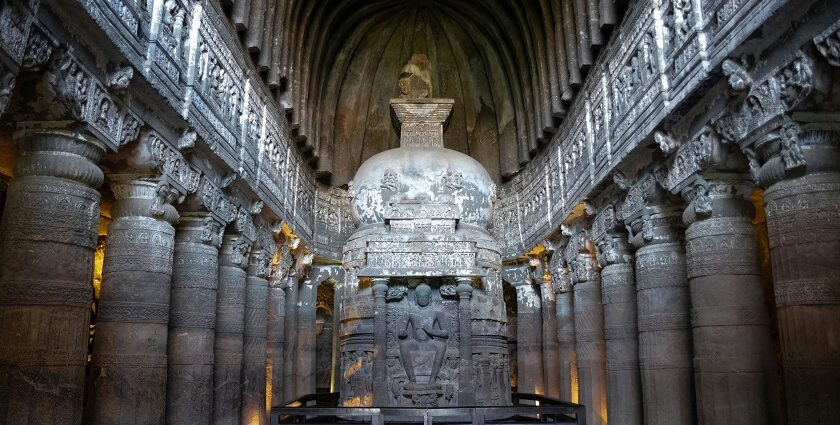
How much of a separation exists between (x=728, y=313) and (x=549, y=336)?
32.5 ft

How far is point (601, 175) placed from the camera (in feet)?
42.5

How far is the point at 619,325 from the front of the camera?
12.6 m

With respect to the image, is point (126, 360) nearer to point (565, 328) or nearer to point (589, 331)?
point (589, 331)

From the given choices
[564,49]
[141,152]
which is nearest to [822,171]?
[141,152]

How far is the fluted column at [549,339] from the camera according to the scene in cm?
1827

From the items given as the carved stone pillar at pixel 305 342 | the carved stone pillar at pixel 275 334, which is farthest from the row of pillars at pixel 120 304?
the carved stone pillar at pixel 305 342

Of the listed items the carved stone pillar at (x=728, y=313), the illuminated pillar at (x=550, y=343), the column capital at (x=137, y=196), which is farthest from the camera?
the illuminated pillar at (x=550, y=343)

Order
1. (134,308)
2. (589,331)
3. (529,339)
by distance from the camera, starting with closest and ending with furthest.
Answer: (134,308) < (589,331) < (529,339)

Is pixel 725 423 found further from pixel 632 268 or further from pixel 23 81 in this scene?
pixel 23 81

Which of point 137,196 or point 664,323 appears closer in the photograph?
point 137,196

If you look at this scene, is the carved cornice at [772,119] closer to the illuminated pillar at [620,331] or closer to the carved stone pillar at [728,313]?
the carved stone pillar at [728,313]

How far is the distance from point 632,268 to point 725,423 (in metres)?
4.64

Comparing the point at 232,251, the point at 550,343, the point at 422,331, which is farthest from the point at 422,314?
the point at 550,343

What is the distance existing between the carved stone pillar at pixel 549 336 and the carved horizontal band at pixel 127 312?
38.4 ft
